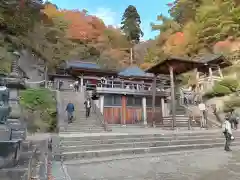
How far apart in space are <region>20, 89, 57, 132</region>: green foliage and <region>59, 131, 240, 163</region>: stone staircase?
15.6 ft

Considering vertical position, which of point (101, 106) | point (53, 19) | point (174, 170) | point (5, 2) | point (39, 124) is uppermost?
point (53, 19)

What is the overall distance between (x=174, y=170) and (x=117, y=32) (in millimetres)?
45662

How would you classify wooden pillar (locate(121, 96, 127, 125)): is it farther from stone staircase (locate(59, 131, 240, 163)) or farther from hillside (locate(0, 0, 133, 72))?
hillside (locate(0, 0, 133, 72))

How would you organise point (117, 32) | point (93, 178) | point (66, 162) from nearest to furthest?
point (93, 178)
point (66, 162)
point (117, 32)

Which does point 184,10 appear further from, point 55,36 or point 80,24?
point 55,36

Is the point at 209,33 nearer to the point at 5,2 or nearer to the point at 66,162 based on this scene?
the point at 5,2

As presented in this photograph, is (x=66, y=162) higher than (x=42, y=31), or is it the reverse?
(x=42, y=31)

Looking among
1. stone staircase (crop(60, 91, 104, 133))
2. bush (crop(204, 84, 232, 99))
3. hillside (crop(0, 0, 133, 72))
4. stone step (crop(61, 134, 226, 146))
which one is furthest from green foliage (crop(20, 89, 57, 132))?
bush (crop(204, 84, 232, 99))

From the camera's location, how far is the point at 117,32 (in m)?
49.8

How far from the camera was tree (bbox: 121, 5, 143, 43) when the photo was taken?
56.6 m

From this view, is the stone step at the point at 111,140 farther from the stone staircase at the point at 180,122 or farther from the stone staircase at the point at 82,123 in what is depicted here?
the stone staircase at the point at 180,122

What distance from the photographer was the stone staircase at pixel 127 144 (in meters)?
8.70

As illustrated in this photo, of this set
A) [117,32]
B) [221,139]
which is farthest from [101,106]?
[117,32]

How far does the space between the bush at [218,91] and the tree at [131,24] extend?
34186 mm
